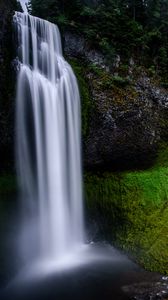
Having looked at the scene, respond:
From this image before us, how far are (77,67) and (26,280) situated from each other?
254 inches

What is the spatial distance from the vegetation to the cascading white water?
131 centimetres

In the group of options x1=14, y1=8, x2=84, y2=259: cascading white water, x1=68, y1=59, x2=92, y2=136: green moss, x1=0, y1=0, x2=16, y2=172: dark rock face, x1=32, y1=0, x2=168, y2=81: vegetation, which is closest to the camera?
x1=0, y1=0, x2=16, y2=172: dark rock face

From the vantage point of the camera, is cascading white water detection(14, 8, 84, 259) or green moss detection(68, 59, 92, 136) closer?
cascading white water detection(14, 8, 84, 259)

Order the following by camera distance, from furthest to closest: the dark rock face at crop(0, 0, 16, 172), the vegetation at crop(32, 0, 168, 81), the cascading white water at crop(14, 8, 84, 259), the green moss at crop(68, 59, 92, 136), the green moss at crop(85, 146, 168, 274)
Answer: the vegetation at crop(32, 0, 168, 81) < the green moss at crop(68, 59, 92, 136) < the cascading white water at crop(14, 8, 84, 259) < the dark rock face at crop(0, 0, 16, 172) < the green moss at crop(85, 146, 168, 274)

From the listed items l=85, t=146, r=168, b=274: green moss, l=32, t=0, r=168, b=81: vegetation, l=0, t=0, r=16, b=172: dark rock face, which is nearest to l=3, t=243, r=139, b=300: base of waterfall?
l=85, t=146, r=168, b=274: green moss

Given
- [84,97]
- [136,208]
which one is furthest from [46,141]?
[136,208]

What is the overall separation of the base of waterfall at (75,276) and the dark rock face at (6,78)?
11.0 feet

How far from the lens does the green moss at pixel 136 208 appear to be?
923cm

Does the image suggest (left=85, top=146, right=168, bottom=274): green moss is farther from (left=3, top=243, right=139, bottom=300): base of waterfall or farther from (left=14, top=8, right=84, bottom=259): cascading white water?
(left=14, top=8, right=84, bottom=259): cascading white water

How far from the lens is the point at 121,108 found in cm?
1091

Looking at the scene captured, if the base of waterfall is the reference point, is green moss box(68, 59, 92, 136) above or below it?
above

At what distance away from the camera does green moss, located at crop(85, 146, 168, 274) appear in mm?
9227

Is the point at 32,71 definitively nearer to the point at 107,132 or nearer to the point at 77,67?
the point at 77,67

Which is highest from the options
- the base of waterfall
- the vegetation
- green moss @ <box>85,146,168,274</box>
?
the vegetation
